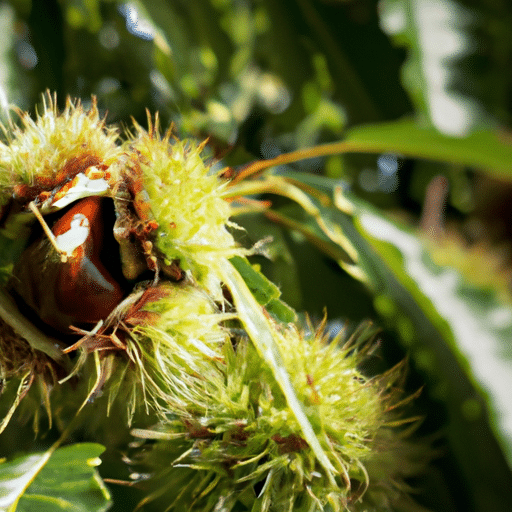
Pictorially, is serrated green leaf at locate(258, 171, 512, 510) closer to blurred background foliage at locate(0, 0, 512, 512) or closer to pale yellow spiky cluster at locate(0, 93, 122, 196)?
blurred background foliage at locate(0, 0, 512, 512)

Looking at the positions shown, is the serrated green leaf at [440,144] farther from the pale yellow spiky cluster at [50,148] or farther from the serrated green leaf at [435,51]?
the pale yellow spiky cluster at [50,148]

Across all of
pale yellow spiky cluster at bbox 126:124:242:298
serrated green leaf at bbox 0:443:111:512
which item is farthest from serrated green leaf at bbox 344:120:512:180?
serrated green leaf at bbox 0:443:111:512

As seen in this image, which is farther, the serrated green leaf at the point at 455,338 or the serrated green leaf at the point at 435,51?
the serrated green leaf at the point at 435,51

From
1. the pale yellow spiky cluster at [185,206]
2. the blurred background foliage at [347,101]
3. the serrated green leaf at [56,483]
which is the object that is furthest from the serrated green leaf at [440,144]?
the serrated green leaf at [56,483]

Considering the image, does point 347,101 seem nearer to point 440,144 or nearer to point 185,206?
point 440,144

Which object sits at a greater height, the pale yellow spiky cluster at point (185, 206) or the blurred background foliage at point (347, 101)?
the blurred background foliage at point (347, 101)

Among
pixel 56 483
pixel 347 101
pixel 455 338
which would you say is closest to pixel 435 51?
pixel 347 101
